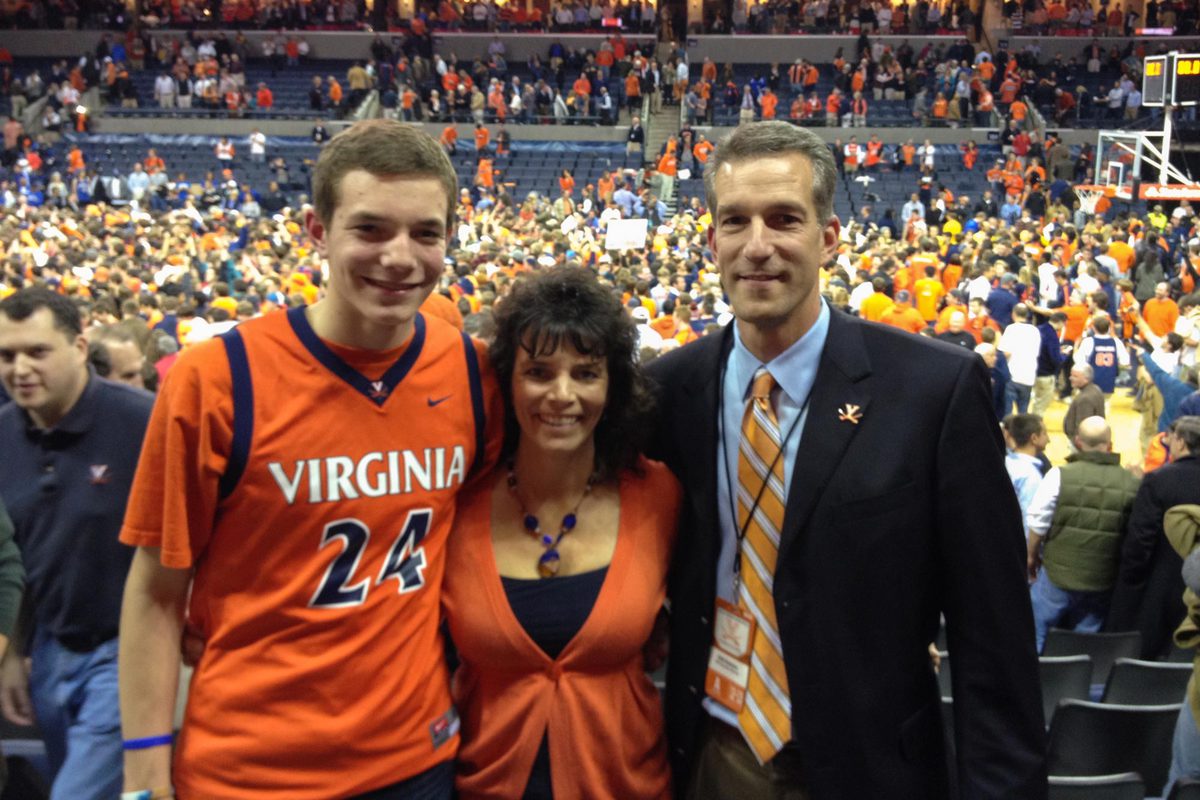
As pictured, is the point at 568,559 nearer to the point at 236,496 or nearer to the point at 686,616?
the point at 686,616

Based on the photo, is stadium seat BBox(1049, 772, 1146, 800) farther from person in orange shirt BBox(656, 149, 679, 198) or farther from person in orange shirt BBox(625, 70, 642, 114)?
person in orange shirt BBox(625, 70, 642, 114)

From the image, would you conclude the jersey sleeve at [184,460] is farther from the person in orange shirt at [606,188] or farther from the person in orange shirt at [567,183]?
the person in orange shirt at [567,183]

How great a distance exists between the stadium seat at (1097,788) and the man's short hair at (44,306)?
10.4 feet

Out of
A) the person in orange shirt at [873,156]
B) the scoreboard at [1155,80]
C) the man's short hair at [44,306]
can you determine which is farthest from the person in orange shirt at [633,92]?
the man's short hair at [44,306]

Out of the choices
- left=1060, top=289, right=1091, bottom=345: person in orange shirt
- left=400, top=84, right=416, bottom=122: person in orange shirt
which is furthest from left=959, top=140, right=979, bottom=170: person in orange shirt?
left=400, top=84, right=416, bottom=122: person in orange shirt

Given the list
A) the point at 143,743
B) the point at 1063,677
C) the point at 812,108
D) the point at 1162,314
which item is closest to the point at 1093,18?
the point at 812,108

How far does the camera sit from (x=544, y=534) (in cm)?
224

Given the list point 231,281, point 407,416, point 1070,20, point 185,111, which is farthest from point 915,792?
point 1070,20

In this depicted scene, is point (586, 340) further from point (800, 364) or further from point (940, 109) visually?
point (940, 109)

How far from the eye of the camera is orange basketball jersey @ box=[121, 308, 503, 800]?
1.92 meters

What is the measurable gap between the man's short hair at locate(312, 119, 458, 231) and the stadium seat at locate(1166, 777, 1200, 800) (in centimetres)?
258

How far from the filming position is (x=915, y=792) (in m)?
2.12

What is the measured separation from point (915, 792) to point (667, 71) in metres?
28.2

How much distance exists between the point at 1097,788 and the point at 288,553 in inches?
96.2
